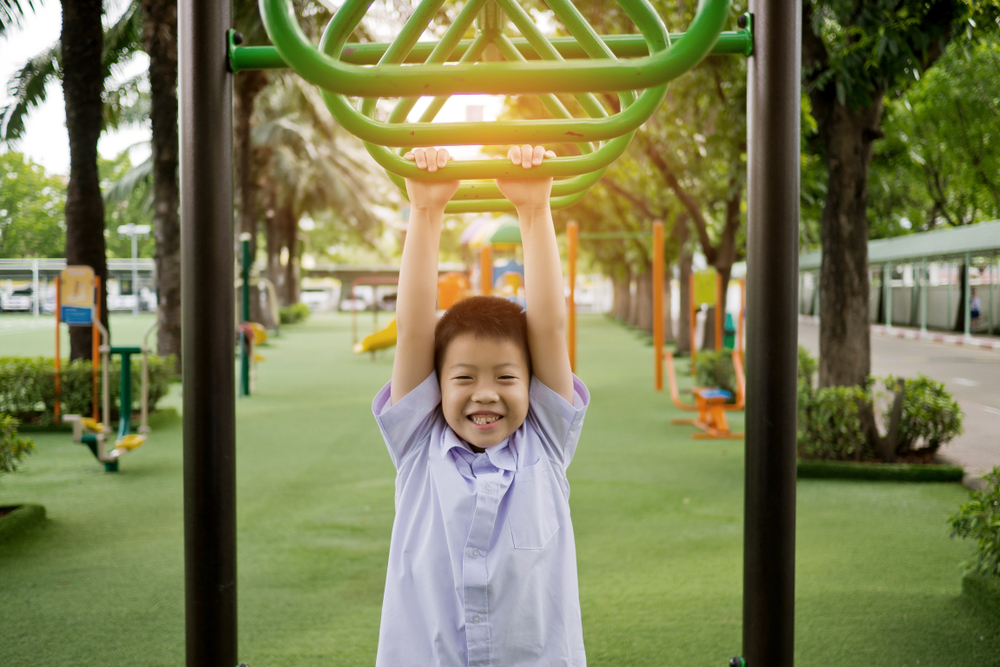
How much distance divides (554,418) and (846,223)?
5368 millimetres

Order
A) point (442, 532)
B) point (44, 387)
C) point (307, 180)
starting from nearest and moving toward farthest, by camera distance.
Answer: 1. point (442, 532)
2. point (44, 387)
3. point (307, 180)

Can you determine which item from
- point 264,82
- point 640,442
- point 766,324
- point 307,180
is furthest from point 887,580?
point 307,180

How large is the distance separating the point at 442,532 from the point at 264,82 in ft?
58.7

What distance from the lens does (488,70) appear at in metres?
1.33

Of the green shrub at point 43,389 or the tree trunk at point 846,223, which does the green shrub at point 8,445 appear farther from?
the tree trunk at point 846,223

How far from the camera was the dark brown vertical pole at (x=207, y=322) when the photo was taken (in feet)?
6.03

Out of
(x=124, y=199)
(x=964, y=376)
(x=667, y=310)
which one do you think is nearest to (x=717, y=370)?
(x=964, y=376)

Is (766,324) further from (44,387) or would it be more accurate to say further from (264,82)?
(264,82)

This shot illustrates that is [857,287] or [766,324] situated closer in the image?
[766,324]

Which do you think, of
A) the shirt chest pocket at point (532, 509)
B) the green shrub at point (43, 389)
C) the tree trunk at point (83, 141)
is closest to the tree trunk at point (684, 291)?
the tree trunk at point (83, 141)

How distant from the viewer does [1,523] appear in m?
4.52

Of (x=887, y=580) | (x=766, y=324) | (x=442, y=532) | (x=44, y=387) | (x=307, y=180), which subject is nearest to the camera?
(x=442, y=532)

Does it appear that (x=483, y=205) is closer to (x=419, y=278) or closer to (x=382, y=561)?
(x=419, y=278)

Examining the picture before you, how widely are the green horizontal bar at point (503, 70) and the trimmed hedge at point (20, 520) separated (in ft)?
13.7
